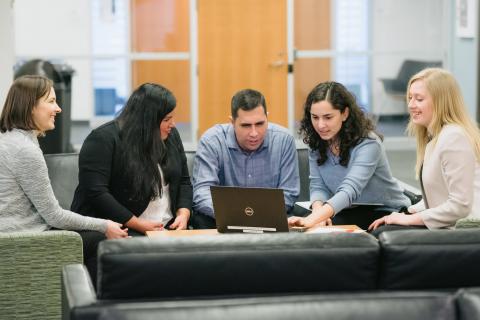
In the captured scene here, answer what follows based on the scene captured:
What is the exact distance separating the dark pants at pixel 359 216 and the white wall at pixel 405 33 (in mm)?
5026

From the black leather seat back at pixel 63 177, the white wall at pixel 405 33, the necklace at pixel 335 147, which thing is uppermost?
the white wall at pixel 405 33

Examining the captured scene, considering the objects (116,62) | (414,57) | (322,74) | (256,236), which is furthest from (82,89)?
(256,236)

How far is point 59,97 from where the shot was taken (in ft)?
26.7

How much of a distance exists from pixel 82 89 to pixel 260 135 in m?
5.05

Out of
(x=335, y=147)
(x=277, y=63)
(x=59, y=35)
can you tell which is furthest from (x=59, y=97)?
(x=335, y=147)

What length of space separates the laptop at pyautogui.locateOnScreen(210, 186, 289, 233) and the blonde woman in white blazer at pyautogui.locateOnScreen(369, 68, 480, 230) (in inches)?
31.3

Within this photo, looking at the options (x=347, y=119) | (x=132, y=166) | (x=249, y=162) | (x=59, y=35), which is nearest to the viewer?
(x=132, y=166)

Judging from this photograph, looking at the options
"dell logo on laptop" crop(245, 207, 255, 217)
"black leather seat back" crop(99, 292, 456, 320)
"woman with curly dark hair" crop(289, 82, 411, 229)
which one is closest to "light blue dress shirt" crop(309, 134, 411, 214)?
"woman with curly dark hair" crop(289, 82, 411, 229)

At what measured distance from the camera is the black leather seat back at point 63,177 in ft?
16.1

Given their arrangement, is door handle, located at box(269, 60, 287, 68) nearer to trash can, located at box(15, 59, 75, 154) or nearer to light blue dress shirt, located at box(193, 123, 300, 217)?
trash can, located at box(15, 59, 75, 154)

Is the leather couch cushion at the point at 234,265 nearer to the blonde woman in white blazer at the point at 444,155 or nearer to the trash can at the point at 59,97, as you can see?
the blonde woman in white blazer at the point at 444,155

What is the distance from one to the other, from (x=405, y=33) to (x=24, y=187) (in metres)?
6.26

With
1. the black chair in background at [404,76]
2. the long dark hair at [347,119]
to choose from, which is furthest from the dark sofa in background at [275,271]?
the black chair in background at [404,76]

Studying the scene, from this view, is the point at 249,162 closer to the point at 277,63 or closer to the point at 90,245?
the point at 90,245
